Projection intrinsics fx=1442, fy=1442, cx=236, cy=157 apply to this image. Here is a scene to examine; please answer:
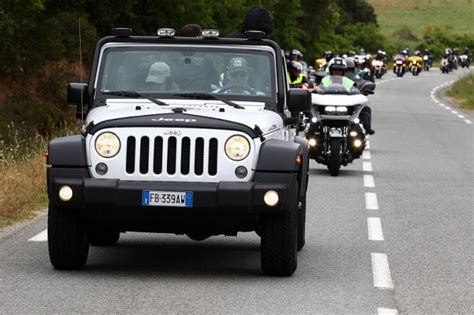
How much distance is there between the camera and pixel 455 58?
108m

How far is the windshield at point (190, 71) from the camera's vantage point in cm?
1075

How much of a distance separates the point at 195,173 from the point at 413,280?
1.72 m

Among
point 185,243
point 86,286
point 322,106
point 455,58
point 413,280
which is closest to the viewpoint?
point 86,286

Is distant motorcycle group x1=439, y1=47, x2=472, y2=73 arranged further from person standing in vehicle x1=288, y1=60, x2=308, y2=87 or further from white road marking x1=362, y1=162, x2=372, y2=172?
white road marking x1=362, y1=162, x2=372, y2=172

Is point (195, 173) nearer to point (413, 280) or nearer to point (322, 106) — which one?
point (413, 280)

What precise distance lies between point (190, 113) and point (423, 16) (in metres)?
183

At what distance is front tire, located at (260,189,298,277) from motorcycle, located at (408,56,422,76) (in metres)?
85.2

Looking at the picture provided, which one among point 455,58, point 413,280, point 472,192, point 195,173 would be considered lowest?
point 455,58

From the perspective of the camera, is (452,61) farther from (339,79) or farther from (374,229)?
(374,229)

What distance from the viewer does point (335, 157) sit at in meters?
19.4

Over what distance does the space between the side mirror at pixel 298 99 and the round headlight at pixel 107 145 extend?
179 cm

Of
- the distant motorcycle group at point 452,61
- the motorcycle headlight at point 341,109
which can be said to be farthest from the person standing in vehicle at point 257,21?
the distant motorcycle group at point 452,61

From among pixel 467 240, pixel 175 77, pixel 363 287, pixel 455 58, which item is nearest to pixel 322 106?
pixel 467 240

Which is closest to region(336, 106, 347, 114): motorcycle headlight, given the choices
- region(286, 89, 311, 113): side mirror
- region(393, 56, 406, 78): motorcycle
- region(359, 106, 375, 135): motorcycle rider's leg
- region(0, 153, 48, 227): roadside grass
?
region(359, 106, 375, 135): motorcycle rider's leg
